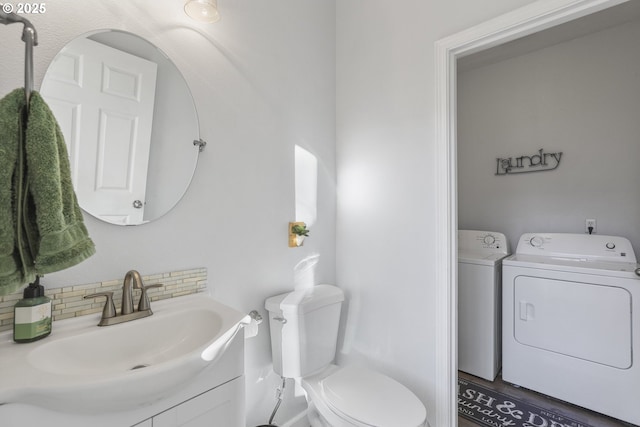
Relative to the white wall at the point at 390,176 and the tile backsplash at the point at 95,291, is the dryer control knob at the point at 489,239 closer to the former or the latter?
the white wall at the point at 390,176

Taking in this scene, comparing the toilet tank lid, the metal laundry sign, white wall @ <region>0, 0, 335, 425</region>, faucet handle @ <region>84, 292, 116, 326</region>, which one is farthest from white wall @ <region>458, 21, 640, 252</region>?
faucet handle @ <region>84, 292, 116, 326</region>

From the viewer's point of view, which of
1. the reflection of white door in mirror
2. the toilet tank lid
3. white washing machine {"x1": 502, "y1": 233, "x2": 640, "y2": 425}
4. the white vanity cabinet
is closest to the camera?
the white vanity cabinet

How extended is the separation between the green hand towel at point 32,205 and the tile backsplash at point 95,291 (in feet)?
1.01

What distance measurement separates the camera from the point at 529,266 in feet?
6.72

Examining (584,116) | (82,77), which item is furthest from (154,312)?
(584,116)

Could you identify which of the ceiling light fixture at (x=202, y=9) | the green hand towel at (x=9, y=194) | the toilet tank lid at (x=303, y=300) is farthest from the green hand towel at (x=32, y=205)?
the toilet tank lid at (x=303, y=300)

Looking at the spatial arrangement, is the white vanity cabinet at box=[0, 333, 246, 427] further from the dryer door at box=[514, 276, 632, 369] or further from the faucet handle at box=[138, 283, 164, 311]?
the dryer door at box=[514, 276, 632, 369]

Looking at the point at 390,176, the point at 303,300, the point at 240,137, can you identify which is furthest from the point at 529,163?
the point at 240,137

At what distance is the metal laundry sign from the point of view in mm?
2455

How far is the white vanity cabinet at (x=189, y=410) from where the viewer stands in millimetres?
595

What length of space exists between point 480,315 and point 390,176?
4.62ft

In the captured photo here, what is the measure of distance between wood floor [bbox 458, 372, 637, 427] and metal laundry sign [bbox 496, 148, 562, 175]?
5.78ft

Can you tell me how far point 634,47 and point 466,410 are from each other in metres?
2.89

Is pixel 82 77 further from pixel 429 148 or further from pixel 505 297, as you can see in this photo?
pixel 505 297
